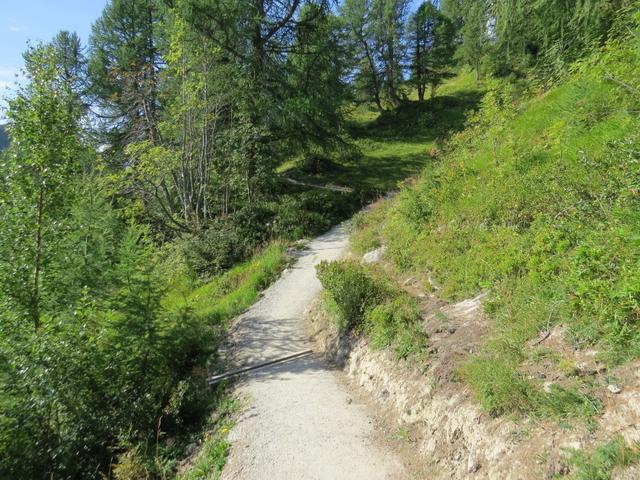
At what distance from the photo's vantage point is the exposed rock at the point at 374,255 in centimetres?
984

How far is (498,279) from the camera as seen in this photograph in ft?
18.9

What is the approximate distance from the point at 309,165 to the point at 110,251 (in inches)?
636

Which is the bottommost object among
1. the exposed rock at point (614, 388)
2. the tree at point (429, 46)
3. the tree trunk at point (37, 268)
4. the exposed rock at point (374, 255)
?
the exposed rock at point (614, 388)

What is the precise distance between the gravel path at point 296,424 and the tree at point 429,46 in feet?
108

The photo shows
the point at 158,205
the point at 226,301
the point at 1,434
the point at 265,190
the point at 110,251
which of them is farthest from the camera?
the point at 265,190

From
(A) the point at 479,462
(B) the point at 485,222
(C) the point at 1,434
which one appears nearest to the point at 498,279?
(B) the point at 485,222

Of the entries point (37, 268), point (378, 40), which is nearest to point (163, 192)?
point (37, 268)

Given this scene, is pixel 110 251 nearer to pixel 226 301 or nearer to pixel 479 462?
pixel 226 301

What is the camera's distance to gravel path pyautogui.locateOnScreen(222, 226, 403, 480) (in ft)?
15.7

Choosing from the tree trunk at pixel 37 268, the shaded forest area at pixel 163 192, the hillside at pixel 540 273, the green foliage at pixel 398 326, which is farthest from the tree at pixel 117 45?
the green foliage at pixel 398 326

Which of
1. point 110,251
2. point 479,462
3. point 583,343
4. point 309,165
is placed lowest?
point 479,462

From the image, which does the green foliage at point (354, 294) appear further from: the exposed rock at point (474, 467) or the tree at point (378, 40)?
the tree at point (378, 40)

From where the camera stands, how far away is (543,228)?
5.62 m

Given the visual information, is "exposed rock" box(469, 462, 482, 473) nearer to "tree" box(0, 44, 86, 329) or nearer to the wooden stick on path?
the wooden stick on path
